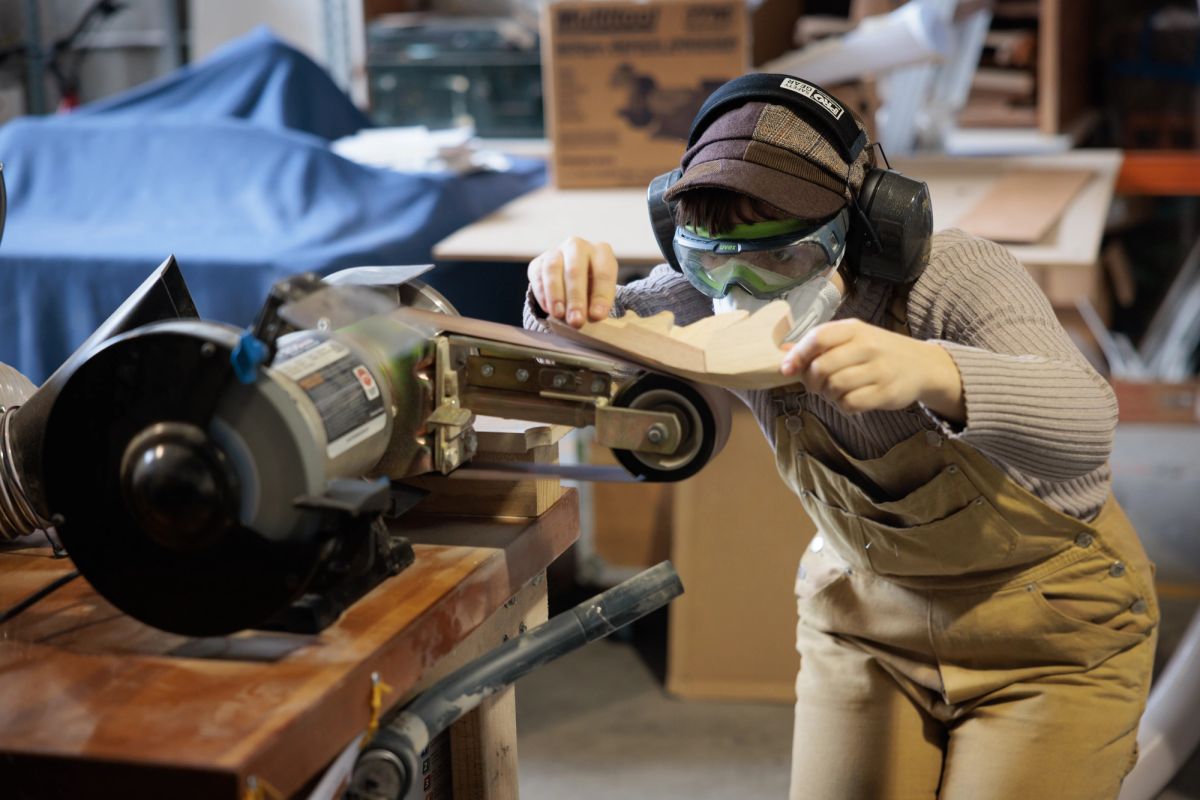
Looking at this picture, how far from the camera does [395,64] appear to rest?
4352 millimetres

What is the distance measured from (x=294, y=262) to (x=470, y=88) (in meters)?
1.69

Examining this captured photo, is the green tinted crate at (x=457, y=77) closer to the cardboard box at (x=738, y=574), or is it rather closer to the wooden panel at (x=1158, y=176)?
the wooden panel at (x=1158, y=176)

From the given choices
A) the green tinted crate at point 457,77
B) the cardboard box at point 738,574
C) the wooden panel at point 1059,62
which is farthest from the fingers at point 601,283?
the wooden panel at point 1059,62

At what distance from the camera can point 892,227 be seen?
1.30m

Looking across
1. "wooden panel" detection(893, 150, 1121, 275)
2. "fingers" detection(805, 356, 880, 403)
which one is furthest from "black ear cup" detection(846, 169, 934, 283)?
"wooden panel" detection(893, 150, 1121, 275)

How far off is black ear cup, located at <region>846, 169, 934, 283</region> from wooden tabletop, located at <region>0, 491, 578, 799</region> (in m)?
0.48

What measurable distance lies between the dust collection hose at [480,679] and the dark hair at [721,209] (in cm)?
38

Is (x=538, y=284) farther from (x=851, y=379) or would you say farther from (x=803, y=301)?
(x=851, y=379)

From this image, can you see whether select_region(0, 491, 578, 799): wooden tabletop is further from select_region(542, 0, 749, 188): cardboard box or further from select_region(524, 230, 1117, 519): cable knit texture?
select_region(542, 0, 749, 188): cardboard box

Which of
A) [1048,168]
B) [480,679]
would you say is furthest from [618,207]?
[480,679]

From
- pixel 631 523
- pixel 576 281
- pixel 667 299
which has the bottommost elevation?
pixel 631 523

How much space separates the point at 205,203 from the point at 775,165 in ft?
7.49

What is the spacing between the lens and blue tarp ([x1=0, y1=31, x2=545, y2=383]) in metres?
2.92

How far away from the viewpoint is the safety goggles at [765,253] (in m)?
1.31
